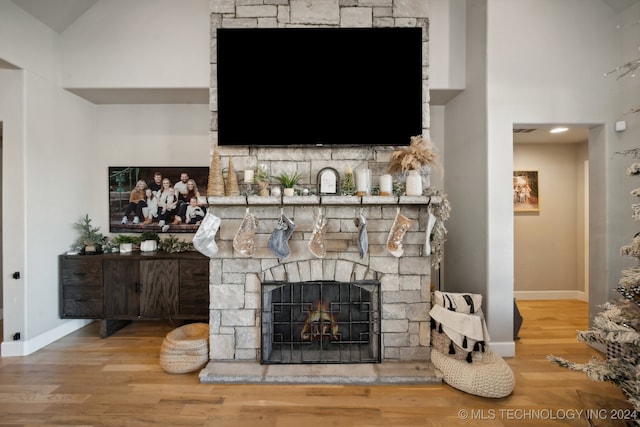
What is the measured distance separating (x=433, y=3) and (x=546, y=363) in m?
3.58

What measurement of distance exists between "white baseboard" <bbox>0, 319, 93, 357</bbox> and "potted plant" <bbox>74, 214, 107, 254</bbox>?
0.81 metres

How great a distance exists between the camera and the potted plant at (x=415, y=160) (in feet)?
8.45

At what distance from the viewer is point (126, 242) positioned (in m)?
3.57

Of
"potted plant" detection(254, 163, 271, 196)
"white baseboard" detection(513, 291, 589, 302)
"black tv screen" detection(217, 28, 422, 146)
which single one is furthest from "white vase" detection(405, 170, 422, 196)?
"white baseboard" detection(513, 291, 589, 302)

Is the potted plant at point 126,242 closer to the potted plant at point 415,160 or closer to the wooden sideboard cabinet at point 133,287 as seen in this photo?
the wooden sideboard cabinet at point 133,287

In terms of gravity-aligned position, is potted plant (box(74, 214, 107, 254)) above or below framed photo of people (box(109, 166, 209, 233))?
below

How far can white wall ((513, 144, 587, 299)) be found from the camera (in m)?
4.71

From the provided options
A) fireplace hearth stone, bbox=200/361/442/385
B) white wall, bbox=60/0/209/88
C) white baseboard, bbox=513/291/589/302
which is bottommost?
fireplace hearth stone, bbox=200/361/442/385

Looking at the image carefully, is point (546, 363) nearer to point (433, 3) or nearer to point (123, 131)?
point (433, 3)

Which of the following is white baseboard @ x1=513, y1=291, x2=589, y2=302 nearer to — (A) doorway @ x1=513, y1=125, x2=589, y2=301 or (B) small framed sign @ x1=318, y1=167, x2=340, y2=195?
(A) doorway @ x1=513, y1=125, x2=589, y2=301

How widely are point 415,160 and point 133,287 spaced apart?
3005 mm

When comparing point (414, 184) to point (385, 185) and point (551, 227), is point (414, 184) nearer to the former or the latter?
point (385, 185)

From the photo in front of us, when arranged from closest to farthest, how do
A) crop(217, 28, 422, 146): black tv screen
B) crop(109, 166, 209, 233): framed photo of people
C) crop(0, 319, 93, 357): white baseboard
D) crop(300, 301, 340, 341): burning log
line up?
crop(217, 28, 422, 146): black tv screen
crop(300, 301, 340, 341): burning log
crop(0, 319, 93, 357): white baseboard
crop(109, 166, 209, 233): framed photo of people

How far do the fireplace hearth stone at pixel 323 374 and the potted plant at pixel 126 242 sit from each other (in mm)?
1722
